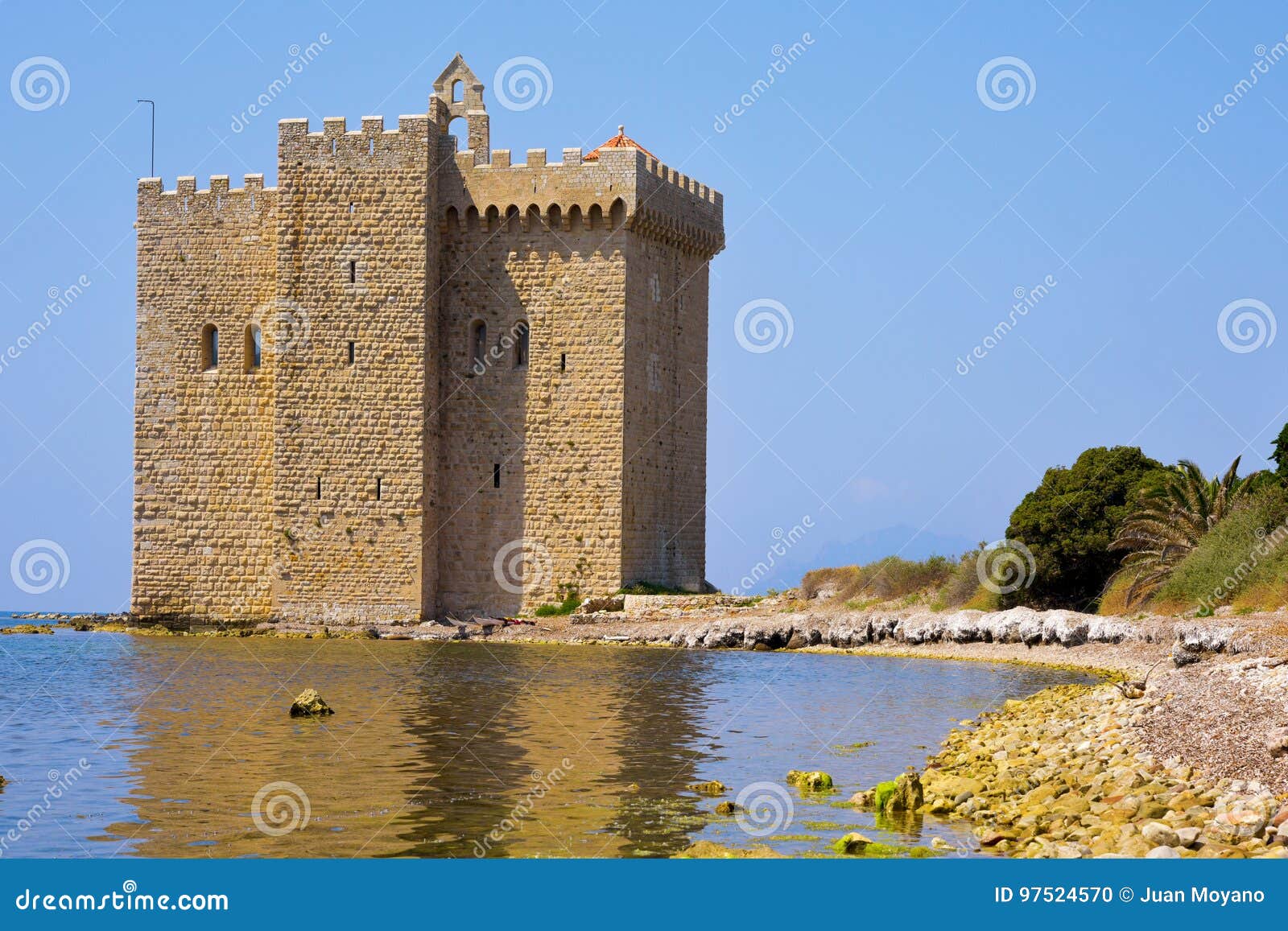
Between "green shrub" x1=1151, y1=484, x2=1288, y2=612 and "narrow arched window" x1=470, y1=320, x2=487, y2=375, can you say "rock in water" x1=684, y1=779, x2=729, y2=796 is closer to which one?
"green shrub" x1=1151, y1=484, x2=1288, y2=612

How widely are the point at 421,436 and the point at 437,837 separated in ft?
52.4

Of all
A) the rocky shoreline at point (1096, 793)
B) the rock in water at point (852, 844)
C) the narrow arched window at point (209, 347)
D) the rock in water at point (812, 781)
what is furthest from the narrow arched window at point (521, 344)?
the rock in water at point (852, 844)

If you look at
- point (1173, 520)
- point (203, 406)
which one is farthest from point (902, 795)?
point (203, 406)

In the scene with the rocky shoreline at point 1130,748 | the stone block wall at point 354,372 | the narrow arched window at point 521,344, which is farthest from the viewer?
the narrow arched window at point 521,344

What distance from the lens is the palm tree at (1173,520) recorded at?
20.4m

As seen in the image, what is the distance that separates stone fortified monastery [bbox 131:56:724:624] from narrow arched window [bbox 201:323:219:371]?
0.03 m

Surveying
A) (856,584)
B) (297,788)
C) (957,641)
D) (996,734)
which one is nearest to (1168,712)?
(996,734)

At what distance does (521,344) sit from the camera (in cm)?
A: 2473

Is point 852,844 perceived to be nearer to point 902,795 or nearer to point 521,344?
point 902,795

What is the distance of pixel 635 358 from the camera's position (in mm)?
24578

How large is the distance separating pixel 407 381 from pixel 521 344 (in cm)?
194

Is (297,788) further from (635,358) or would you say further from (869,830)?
(635,358)

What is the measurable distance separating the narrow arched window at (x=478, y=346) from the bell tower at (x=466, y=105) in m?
2.66

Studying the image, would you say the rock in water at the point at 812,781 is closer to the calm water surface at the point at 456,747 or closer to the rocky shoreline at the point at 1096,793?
the calm water surface at the point at 456,747
